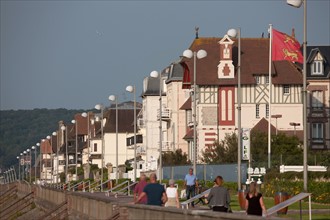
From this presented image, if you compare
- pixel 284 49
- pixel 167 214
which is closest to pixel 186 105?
pixel 284 49

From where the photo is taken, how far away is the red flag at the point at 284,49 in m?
76.6

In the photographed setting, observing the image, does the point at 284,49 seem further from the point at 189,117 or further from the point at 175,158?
the point at 189,117

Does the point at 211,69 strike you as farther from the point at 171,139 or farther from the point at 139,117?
the point at 139,117

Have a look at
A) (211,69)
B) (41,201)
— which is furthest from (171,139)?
(41,201)

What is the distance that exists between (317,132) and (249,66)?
32.0ft

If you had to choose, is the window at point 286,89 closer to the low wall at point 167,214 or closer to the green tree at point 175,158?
the green tree at point 175,158

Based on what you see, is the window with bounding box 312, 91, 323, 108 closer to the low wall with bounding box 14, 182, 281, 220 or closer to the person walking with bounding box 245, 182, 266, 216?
the low wall with bounding box 14, 182, 281, 220

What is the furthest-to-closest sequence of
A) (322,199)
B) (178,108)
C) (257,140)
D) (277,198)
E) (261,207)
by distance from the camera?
(178,108), (257,140), (322,199), (277,198), (261,207)

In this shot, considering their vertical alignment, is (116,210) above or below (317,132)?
below

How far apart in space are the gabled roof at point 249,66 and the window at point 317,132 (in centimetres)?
589

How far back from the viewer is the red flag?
3014 inches

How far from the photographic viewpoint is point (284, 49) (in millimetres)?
77125

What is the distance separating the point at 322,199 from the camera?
55.2 m

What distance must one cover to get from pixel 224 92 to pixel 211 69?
2.80 m
